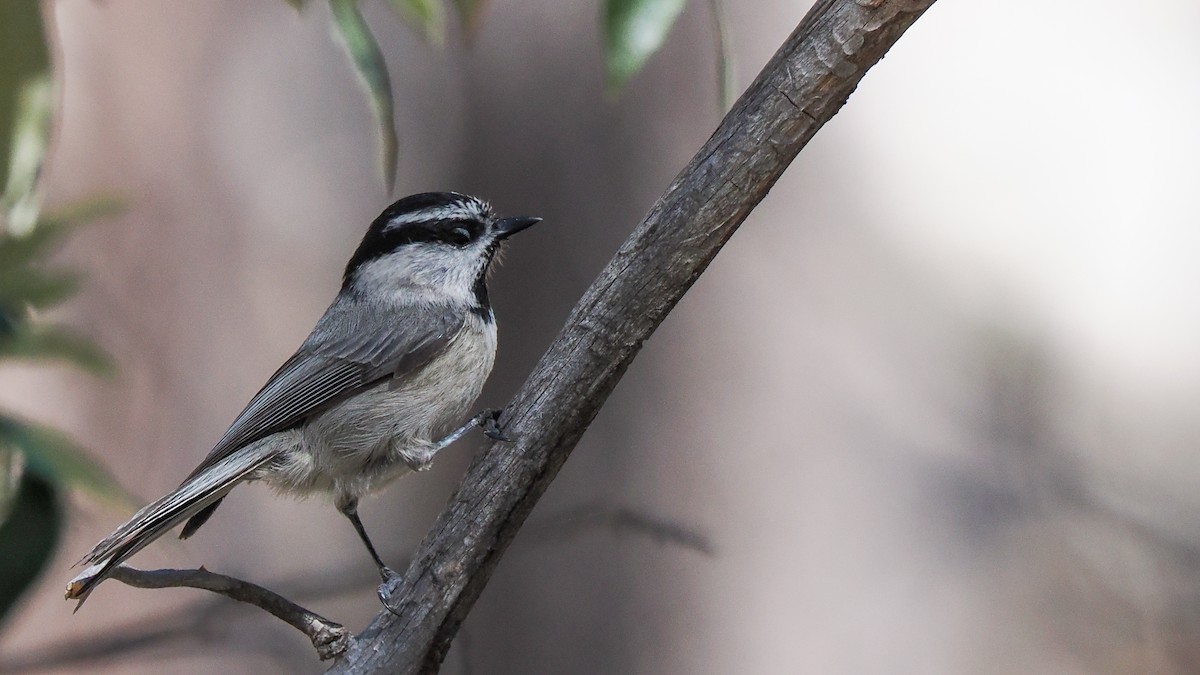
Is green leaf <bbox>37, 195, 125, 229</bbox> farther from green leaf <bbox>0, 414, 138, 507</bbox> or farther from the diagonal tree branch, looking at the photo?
the diagonal tree branch

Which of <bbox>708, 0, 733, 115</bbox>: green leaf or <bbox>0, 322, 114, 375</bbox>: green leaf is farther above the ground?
<bbox>708, 0, 733, 115</bbox>: green leaf

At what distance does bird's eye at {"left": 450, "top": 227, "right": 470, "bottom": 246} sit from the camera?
2451mm

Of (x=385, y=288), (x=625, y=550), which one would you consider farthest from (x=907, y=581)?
(x=385, y=288)

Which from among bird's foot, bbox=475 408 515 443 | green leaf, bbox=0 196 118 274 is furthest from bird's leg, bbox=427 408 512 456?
green leaf, bbox=0 196 118 274

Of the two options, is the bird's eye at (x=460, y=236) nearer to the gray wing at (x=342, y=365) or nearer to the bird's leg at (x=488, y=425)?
the gray wing at (x=342, y=365)

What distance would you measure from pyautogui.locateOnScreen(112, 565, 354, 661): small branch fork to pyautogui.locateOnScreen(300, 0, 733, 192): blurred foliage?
0.67 metres

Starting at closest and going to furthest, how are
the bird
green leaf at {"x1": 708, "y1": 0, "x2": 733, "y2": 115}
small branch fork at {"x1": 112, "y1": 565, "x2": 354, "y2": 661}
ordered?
green leaf at {"x1": 708, "y1": 0, "x2": 733, "y2": 115} < small branch fork at {"x1": 112, "y1": 565, "x2": 354, "y2": 661} < the bird

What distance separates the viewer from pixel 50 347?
153cm

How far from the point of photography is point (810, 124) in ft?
4.49

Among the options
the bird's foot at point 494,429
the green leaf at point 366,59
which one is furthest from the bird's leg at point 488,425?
the green leaf at point 366,59

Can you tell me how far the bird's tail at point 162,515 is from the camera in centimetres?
153

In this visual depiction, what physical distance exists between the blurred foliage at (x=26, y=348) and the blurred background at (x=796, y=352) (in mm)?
1398

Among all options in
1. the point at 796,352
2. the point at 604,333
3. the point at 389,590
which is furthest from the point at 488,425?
the point at 796,352

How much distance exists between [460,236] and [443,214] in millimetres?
78
